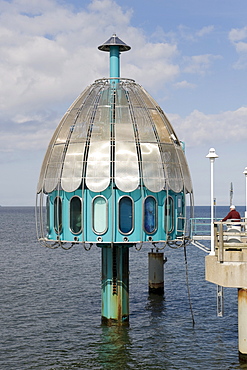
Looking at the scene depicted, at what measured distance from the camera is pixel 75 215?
32.0 metres

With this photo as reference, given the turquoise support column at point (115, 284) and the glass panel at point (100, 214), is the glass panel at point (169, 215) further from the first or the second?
the glass panel at point (100, 214)

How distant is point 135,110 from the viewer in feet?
109

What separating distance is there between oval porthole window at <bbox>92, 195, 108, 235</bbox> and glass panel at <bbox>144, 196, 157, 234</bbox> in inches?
86.6

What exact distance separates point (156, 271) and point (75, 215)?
17.1 metres

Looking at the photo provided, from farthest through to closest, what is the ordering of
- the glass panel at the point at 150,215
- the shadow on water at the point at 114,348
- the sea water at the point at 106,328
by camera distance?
the glass panel at the point at 150,215 → the sea water at the point at 106,328 → the shadow on water at the point at 114,348

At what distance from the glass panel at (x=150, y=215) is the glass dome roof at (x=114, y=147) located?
0.84 meters

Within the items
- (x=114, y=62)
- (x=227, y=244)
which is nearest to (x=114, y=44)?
(x=114, y=62)

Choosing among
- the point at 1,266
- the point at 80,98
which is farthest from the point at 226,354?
the point at 1,266

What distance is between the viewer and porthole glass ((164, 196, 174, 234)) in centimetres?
3191

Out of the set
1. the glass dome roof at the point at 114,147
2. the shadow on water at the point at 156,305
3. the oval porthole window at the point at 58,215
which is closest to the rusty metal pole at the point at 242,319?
the glass dome roof at the point at 114,147

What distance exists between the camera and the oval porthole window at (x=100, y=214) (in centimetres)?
3120

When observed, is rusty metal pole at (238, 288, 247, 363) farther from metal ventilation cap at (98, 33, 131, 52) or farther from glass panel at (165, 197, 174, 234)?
metal ventilation cap at (98, 33, 131, 52)

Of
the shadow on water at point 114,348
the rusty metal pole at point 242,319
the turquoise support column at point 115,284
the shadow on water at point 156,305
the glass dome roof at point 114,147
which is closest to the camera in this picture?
the rusty metal pole at point 242,319

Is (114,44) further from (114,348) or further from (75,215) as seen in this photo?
(114,348)
